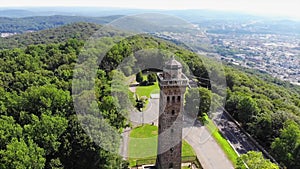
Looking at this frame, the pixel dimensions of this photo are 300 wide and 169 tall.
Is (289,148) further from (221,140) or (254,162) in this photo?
(221,140)

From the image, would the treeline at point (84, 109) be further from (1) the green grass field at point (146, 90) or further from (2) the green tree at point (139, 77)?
(1) the green grass field at point (146, 90)

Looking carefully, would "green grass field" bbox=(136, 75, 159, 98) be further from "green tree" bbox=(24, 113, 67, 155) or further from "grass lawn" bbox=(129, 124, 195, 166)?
"green tree" bbox=(24, 113, 67, 155)

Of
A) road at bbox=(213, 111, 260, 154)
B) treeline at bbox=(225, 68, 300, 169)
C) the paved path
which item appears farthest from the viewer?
road at bbox=(213, 111, 260, 154)

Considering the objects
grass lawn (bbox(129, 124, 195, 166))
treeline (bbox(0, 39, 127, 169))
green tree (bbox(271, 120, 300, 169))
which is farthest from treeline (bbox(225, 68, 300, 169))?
treeline (bbox(0, 39, 127, 169))

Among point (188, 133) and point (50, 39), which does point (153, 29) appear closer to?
point (188, 133)

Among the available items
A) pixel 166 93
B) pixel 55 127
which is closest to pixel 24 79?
pixel 55 127
